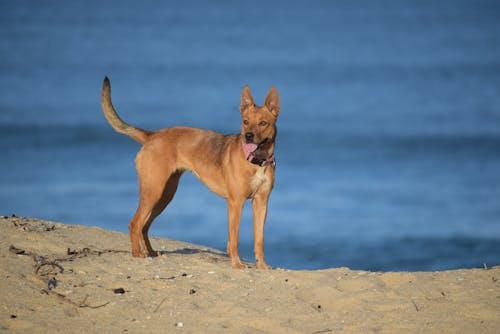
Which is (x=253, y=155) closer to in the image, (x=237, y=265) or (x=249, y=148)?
(x=249, y=148)

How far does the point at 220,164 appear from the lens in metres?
9.39

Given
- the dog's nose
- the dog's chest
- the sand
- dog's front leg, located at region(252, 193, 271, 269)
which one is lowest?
the sand

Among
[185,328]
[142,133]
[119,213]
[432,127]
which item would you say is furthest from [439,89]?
[185,328]

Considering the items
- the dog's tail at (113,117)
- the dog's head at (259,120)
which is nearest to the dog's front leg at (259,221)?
the dog's head at (259,120)

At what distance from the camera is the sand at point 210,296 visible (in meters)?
6.79

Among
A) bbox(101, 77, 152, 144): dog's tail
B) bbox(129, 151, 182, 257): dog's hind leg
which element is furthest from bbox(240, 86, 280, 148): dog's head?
bbox(101, 77, 152, 144): dog's tail

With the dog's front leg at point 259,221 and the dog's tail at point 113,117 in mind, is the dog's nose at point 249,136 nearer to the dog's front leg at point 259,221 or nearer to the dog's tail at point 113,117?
the dog's front leg at point 259,221

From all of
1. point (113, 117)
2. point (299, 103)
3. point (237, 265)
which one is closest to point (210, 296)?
point (237, 265)

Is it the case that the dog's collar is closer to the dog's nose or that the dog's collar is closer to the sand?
the dog's nose

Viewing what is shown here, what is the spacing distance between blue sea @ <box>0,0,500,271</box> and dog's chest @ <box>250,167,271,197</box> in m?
5.99

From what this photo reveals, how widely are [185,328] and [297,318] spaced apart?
0.85m

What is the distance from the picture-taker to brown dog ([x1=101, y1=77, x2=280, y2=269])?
9094 mm

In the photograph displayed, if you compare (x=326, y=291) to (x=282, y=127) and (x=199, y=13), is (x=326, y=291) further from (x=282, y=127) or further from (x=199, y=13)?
(x=199, y=13)

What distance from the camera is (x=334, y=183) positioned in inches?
864
